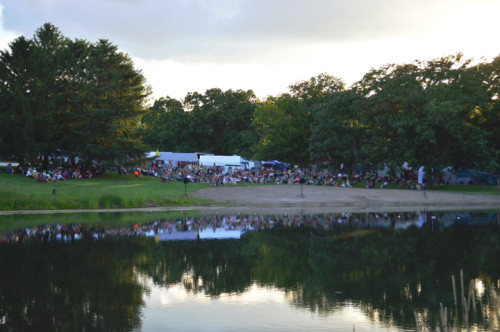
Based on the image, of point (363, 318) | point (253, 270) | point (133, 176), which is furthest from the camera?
point (133, 176)

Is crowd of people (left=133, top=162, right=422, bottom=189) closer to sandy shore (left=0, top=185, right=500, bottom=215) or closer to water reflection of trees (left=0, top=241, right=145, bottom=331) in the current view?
sandy shore (left=0, top=185, right=500, bottom=215)

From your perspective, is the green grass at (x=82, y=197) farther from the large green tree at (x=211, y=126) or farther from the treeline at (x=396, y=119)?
the large green tree at (x=211, y=126)

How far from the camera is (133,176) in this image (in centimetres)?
6556

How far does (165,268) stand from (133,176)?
48.7 metres

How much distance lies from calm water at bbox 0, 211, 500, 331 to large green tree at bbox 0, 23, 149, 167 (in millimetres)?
31849

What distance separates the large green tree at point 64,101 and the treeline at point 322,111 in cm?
12

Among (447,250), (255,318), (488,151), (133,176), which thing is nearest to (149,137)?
(133,176)

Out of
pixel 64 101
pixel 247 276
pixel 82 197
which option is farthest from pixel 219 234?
pixel 64 101

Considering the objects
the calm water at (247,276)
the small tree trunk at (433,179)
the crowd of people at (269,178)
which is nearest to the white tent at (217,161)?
the crowd of people at (269,178)

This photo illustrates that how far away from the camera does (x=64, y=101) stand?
210ft

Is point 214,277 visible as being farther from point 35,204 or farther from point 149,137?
point 149,137

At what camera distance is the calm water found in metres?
12.3

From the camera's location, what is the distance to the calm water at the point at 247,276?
40.3ft

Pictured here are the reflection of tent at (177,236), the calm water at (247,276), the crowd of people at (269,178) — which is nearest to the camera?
the calm water at (247,276)
